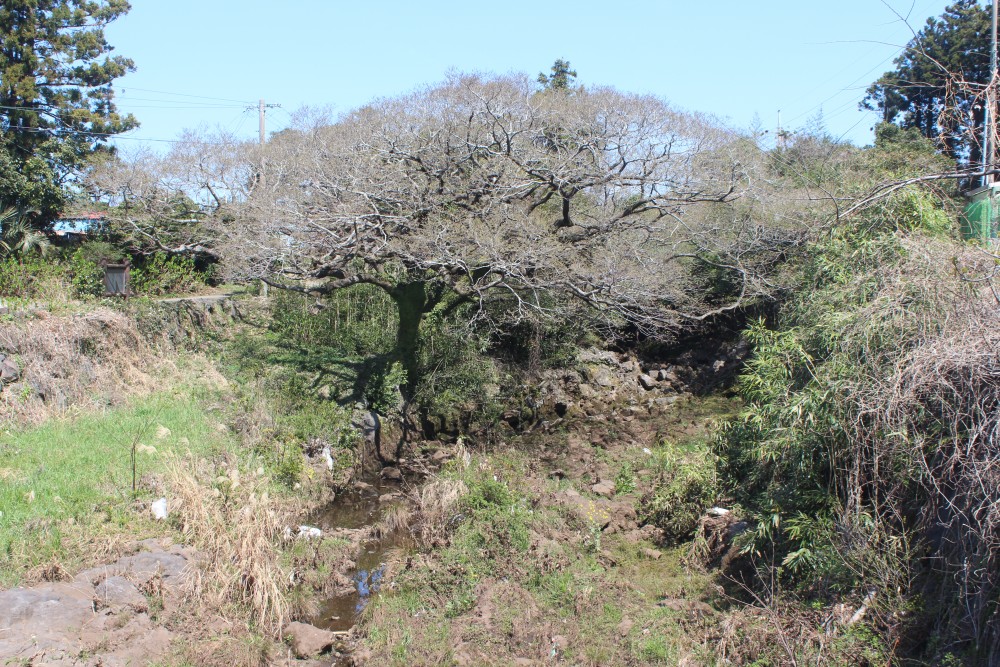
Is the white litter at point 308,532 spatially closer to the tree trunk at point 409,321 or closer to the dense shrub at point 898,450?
the dense shrub at point 898,450

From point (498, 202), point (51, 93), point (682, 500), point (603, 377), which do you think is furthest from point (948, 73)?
point (51, 93)

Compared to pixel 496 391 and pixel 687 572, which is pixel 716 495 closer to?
pixel 687 572

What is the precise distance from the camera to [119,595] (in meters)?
5.69

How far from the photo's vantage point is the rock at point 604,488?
8938 mm

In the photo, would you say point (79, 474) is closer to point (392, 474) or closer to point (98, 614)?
point (98, 614)

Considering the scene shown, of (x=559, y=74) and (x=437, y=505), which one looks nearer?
(x=437, y=505)

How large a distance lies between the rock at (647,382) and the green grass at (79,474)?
860 cm

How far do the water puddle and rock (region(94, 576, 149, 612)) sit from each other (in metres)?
1.41

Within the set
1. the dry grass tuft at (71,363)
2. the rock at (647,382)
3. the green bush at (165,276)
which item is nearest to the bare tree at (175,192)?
the green bush at (165,276)

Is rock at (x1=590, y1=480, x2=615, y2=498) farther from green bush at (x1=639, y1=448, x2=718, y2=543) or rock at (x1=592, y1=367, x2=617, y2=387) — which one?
rock at (x1=592, y1=367, x2=617, y2=387)

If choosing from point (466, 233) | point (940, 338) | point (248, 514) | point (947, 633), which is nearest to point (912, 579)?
point (947, 633)

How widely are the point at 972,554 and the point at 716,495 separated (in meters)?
3.13

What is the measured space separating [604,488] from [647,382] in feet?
20.7

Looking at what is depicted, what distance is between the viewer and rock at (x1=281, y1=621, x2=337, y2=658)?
585 centimetres
